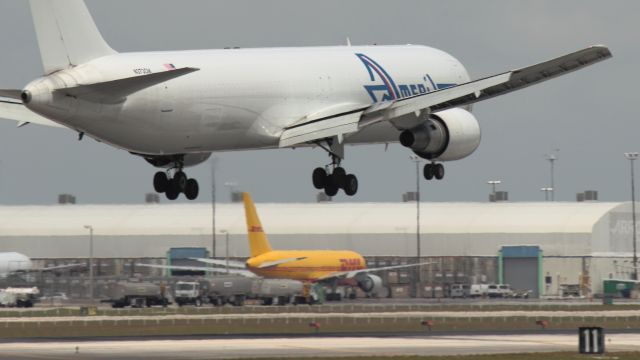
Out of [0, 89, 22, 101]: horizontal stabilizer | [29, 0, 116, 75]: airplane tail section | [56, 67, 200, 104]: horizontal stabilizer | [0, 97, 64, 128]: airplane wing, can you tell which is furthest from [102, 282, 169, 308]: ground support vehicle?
[56, 67, 200, 104]: horizontal stabilizer

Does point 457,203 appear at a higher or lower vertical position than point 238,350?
higher

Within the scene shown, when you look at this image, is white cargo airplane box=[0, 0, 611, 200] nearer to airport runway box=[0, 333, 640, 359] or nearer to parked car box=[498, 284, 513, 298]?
airport runway box=[0, 333, 640, 359]

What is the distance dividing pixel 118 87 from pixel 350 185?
1237 centimetres

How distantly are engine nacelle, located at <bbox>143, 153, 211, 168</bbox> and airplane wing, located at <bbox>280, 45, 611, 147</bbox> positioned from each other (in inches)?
174

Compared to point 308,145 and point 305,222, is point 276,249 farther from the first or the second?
point 308,145

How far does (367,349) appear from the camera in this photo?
9275 centimetres

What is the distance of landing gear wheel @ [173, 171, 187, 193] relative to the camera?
230ft

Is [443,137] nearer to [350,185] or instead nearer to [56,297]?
[350,185]

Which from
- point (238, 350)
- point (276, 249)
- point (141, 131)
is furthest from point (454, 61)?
point (276, 249)

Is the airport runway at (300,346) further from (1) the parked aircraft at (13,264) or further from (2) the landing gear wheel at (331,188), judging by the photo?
(1) the parked aircraft at (13,264)

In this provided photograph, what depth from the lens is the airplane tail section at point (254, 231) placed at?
170125 millimetres

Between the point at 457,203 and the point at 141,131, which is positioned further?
the point at 457,203

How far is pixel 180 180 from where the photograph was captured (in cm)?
7031

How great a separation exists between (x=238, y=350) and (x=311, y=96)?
26463mm
